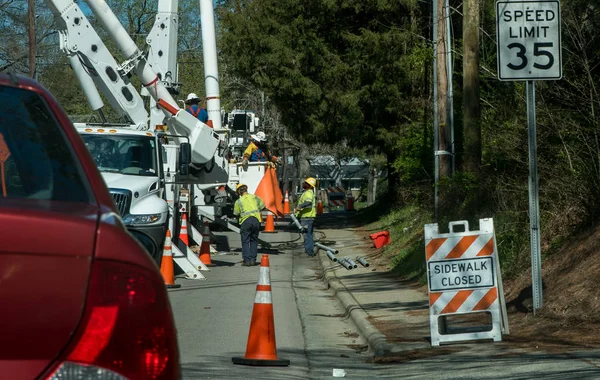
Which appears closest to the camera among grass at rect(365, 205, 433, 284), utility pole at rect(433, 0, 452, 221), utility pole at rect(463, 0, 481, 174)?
grass at rect(365, 205, 433, 284)

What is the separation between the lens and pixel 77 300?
2.51 metres

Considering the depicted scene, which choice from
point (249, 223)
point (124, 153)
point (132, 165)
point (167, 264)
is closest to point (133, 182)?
point (132, 165)

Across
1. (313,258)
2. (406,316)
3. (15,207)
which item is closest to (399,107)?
(313,258)

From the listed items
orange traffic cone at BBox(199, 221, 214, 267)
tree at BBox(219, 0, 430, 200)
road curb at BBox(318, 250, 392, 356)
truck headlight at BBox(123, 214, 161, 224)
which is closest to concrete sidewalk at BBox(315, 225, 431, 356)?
road curb at BBox(318, 250, 392, 356)

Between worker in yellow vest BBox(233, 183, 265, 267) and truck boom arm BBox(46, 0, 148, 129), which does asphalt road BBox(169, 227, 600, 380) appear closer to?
worker in yellow vest BBox(233, 183, 265, 267)

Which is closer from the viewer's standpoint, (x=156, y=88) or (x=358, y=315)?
(x=358, y=315)

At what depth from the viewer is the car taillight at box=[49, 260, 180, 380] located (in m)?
2.51

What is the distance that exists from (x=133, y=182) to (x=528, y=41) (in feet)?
26.5

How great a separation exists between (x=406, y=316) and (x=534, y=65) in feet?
12.2

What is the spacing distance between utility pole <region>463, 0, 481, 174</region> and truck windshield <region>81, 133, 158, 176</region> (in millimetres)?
5783

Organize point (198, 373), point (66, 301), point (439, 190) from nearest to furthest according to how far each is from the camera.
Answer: point (66, 301) → point (198, 373) → point (439, 190)

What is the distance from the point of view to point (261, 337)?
8820 mm

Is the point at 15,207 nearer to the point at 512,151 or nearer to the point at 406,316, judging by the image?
the point at 406,316

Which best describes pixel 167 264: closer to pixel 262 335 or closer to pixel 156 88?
pixel 156 88
